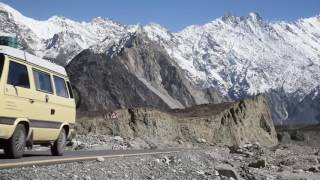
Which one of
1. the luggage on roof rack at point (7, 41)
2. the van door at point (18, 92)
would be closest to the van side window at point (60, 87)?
the luggage on roof rack at point (7, 41)

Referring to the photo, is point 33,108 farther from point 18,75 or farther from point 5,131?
point 5,131

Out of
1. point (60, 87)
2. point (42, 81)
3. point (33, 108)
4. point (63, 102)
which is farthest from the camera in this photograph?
point (60, 87)

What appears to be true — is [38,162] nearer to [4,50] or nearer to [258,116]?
[4,50]

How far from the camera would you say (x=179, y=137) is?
3103 inches

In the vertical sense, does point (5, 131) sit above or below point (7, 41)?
below

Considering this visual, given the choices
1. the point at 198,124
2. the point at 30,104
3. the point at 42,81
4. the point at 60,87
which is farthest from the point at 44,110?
the point at 198,124

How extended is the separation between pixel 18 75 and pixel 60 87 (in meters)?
3.89

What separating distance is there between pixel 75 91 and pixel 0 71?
8.53m

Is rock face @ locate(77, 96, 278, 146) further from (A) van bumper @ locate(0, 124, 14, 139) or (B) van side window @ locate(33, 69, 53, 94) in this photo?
(A) van bumper @ locate(0, 124, 14, 139)

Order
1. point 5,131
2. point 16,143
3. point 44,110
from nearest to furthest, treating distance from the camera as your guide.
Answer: point 5,131 < point 16,143 < point 44,110

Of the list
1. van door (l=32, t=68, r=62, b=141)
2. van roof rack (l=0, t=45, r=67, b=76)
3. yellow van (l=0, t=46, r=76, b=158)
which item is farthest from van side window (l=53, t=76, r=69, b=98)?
van door (l=32, t=68, r=62, b=141)

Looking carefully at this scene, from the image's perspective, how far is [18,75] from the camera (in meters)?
16.2

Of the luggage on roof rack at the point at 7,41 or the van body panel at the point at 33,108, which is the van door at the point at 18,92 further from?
the luggage on roof rack at the point at 7,41

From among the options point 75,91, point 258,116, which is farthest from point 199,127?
point 75,91
